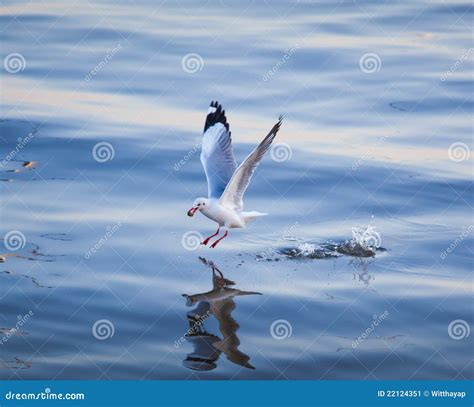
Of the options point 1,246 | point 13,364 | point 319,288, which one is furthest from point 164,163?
point 13,364

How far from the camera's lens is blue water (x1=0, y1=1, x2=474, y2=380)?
369 inches

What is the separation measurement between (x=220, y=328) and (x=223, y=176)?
2.03m

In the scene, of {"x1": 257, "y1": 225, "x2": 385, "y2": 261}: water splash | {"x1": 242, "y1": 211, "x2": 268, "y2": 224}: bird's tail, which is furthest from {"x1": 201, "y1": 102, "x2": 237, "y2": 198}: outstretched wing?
{"x1": 257, "y1": 225, "x2": 385, "y2": 261}: water splash

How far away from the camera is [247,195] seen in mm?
12633

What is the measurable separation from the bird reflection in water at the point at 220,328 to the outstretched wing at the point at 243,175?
673 mm

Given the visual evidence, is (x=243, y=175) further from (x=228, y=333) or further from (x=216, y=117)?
(x=228, y=333)

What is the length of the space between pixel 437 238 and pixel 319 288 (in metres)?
1.87

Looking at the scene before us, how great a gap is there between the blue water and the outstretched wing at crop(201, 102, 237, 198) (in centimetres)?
68

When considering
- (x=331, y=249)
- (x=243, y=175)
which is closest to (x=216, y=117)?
(x=243, y=175)

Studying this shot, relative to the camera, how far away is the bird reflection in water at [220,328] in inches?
355

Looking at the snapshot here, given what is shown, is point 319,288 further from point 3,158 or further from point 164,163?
point 3,158

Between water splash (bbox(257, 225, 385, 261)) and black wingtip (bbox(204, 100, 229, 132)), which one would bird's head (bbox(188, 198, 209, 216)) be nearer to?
water splash (bbox(257, 225, 385, 261))

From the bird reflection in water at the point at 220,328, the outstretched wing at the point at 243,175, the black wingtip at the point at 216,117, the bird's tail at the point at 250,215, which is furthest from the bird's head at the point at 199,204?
the black wingtip at the point at 216,117

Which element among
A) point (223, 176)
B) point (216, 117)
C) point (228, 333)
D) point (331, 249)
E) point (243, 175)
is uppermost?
point (216, 117)
